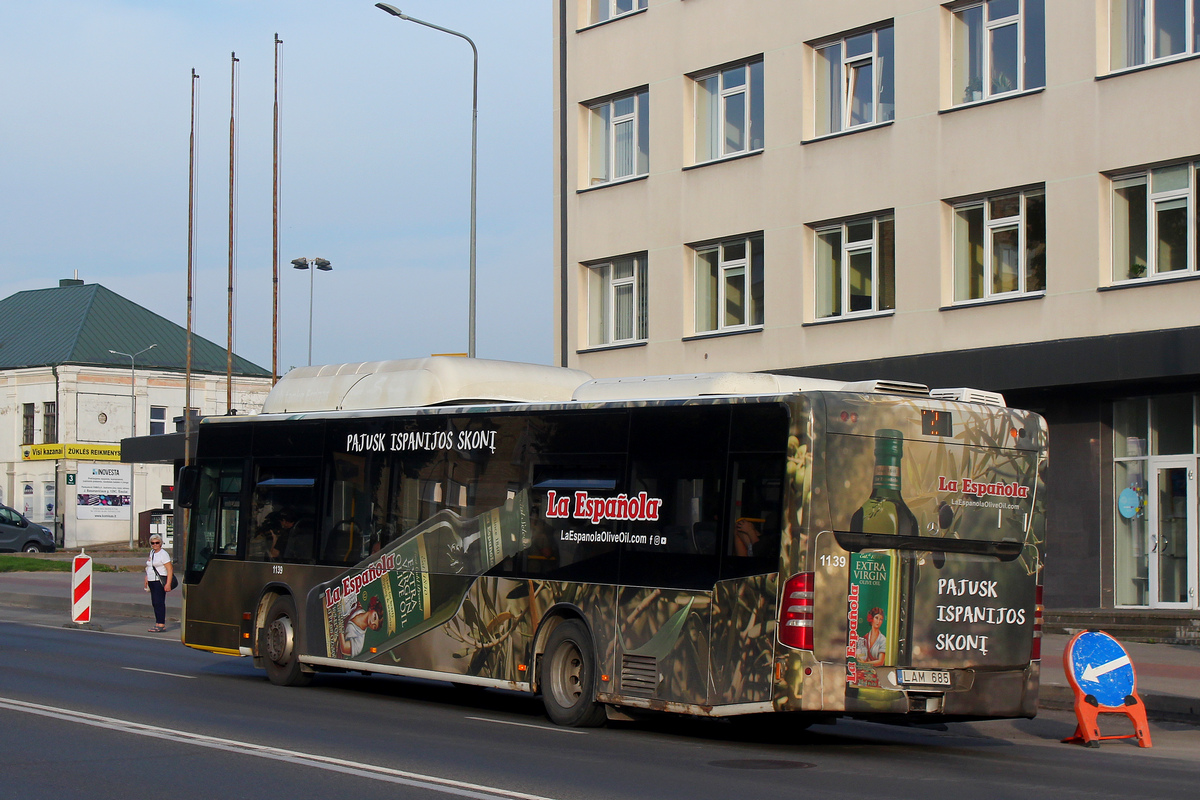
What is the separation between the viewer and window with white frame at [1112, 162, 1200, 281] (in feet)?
67.7

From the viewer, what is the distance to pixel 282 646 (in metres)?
15.6

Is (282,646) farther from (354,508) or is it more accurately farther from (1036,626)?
(1036,626)

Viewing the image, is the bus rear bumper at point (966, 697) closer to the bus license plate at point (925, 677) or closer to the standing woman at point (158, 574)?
the bus license plate at point (925, 677)

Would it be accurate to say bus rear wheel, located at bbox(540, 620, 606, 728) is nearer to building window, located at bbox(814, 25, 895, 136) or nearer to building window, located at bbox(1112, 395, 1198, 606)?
building window, located at bbox(1112, 395, 1198, 606)

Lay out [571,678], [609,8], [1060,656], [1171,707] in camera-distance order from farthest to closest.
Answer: [609,8], [1060,656], [1171,707], [571,678]

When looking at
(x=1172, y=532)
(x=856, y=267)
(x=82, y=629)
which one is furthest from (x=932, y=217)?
(x=82, y=629)

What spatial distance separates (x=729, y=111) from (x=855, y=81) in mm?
2820

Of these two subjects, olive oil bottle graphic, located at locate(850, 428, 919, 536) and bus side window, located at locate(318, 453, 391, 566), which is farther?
bus side window, located at locate(318, 453, 391, 566)

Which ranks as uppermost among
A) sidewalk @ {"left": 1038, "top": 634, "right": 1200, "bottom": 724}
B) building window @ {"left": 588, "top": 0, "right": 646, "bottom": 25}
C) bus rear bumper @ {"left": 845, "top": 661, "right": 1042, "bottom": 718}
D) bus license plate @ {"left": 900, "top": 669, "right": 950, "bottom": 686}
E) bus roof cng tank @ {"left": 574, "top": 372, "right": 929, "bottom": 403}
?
building window @ {"left": 588, "top": 0, "right": 646, "bottom": 25}

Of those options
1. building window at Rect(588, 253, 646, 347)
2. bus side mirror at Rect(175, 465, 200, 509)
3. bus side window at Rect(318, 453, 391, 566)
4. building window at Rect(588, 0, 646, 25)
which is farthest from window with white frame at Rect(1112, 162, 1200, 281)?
bus side mirror at Rect(175, 465, 200, 509)

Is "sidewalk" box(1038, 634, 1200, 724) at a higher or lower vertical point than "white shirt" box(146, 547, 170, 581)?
lower

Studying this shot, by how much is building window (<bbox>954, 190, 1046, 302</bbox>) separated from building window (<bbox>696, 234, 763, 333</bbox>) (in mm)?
4123

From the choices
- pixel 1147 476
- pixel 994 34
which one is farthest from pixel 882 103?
pixel 1147 476

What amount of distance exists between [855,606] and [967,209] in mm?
14220
